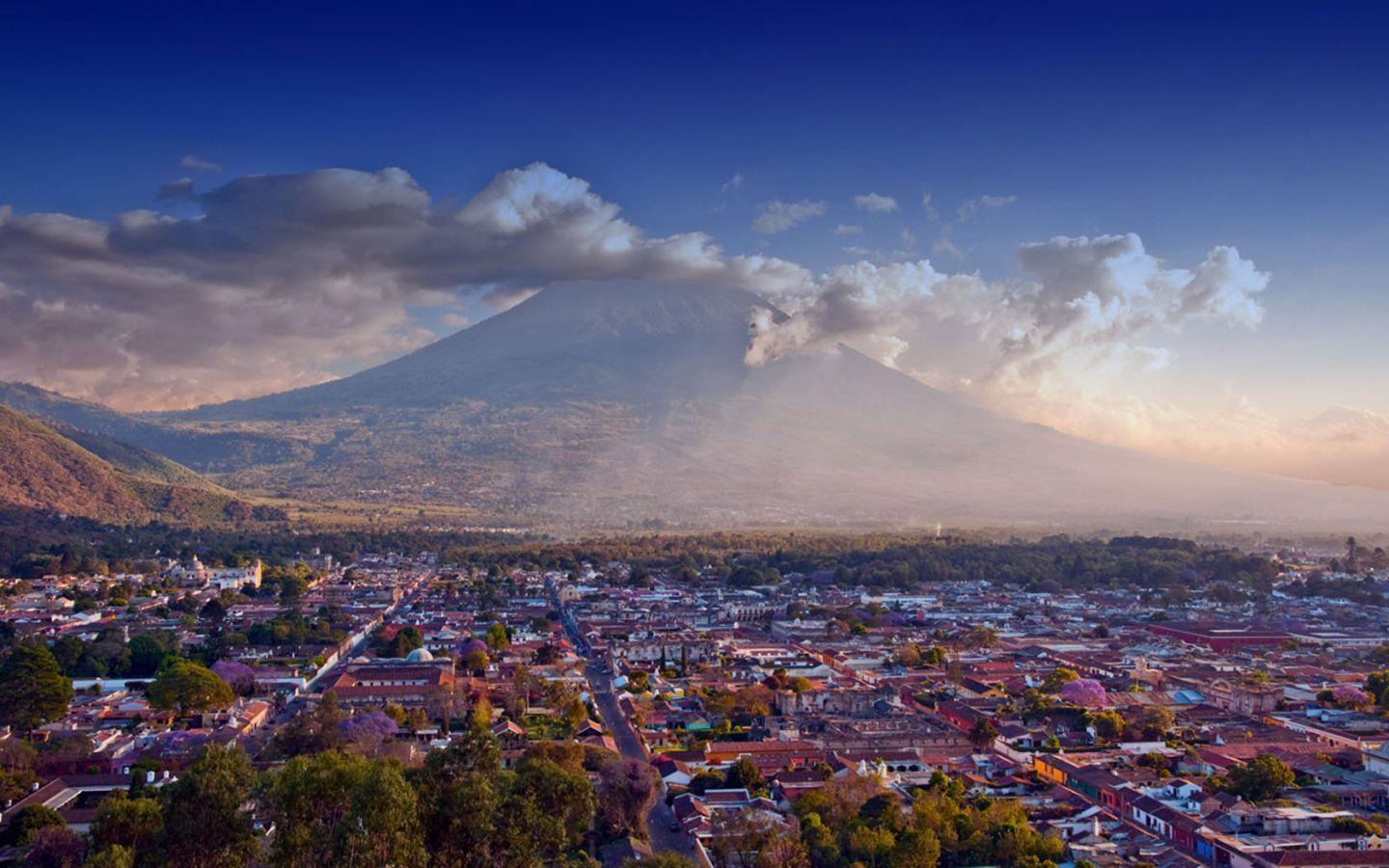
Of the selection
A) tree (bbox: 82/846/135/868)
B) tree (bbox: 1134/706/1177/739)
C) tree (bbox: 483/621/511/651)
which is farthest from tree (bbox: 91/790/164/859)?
tree (bbox: 483/621/511/651)

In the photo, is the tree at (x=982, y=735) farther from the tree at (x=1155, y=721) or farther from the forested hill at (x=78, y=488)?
the forested hill at (x=78, y=488)

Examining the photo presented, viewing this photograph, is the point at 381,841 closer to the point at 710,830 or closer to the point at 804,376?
the point at 710,830

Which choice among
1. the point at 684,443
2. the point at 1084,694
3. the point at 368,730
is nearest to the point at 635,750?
the point at 368,730

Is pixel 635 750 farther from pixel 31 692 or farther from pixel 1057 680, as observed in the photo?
pixel 31 692

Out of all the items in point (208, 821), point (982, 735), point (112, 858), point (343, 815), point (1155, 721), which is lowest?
point (982, 735)

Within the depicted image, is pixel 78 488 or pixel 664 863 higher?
pixel 78 488

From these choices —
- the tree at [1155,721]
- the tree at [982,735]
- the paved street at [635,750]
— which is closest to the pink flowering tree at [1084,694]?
the tree at [1155,721]

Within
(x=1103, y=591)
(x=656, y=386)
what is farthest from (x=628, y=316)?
(x=1103, y=591)
